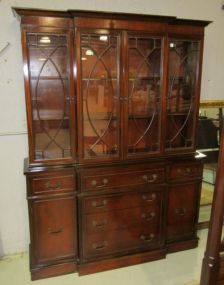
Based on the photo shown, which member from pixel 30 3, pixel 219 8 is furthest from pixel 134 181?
pixel 219 8

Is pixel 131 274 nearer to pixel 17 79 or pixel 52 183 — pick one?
pixel 52 183

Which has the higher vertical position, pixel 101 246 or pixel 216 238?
pixel 216 238

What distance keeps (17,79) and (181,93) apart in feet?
4.70

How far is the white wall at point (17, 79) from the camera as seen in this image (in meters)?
2.12

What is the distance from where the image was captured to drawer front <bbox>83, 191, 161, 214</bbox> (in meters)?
2.13

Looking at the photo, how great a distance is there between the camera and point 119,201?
221 centimetres

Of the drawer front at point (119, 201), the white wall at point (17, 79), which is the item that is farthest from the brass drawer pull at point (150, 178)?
the white wall at point (17, 79)

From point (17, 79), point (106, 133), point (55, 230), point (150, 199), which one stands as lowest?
point (55, 230)

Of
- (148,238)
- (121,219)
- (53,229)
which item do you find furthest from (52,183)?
(148,238)

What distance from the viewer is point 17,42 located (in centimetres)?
213

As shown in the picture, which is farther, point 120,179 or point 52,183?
point 120,179

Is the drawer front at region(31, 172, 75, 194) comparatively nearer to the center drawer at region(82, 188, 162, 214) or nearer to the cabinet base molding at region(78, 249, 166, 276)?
the center drawer at region(82, 188, 162, 214)

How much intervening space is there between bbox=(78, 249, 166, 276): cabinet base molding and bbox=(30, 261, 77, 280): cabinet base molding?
7 cm

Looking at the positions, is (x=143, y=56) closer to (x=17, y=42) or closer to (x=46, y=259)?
(x=17, y=42)
